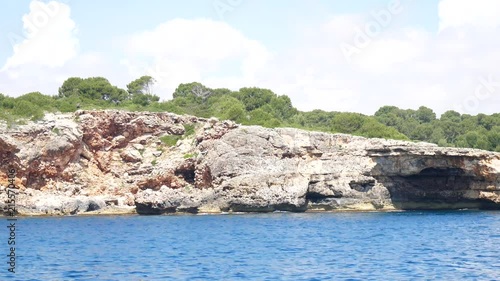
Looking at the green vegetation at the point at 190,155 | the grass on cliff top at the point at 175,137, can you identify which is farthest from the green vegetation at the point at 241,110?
the green vegetation at the point at 190,155

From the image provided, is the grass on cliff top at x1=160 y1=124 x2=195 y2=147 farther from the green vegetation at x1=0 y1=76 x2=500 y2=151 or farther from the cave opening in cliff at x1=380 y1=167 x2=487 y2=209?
the cave opening in cliff at x1=380 y1=167 x2=487 y2=209

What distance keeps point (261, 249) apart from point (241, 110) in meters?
42.9

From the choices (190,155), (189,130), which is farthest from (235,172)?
(189,130)

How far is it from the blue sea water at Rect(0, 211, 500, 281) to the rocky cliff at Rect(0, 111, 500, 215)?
272 inches

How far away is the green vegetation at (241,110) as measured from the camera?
7088 cm

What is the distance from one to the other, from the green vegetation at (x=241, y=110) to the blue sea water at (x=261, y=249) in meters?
21.4

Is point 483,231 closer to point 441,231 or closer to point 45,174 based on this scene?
point 441,231

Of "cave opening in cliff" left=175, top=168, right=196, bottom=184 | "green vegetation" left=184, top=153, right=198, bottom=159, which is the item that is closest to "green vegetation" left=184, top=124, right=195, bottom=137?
"green vegetation" left=184, top=153, right=198, bottom=159

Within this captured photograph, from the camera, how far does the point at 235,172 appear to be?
197 feet

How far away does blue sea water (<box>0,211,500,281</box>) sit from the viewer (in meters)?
24.5

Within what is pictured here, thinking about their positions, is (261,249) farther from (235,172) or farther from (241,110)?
→ (241,110)

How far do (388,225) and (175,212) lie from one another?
2249 centimetres

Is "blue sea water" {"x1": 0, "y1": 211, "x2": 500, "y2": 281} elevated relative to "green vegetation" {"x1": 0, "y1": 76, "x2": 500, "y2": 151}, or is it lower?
lower

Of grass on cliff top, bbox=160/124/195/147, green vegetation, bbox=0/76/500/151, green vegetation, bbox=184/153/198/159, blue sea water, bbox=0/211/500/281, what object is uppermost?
green vegetation, bbox=0/76/500/151
